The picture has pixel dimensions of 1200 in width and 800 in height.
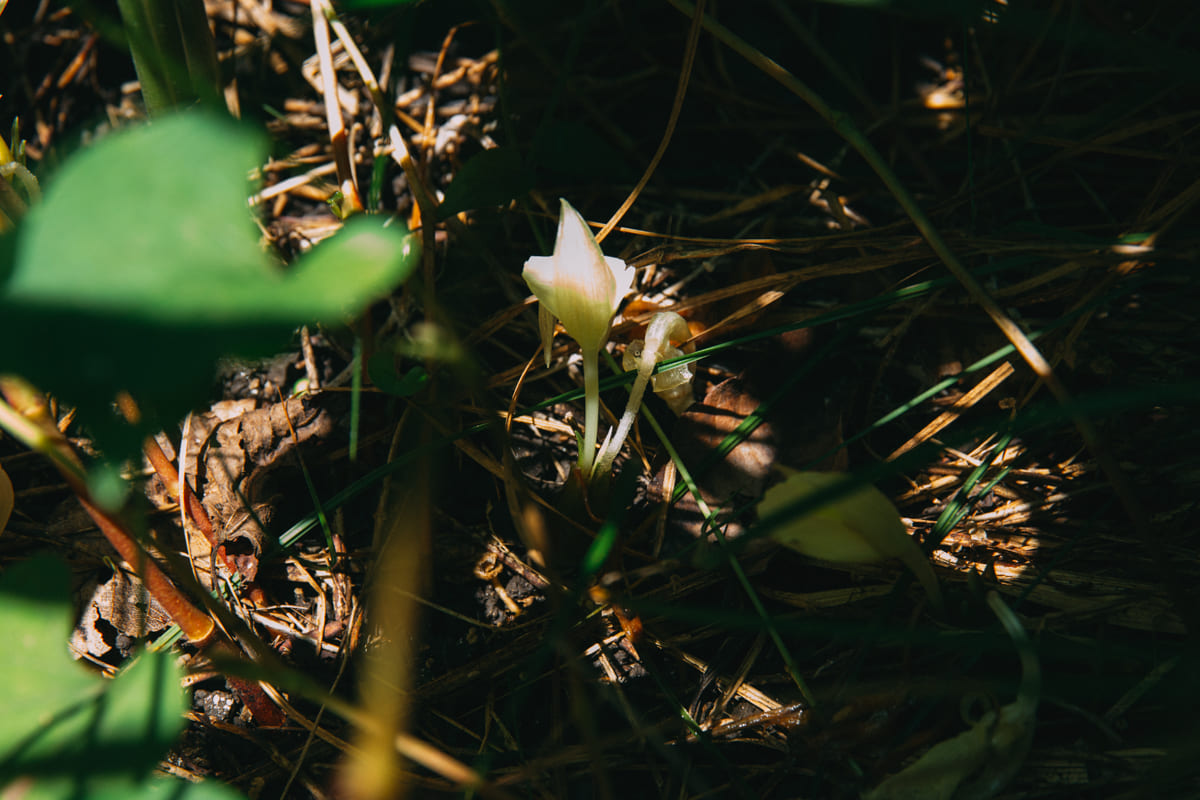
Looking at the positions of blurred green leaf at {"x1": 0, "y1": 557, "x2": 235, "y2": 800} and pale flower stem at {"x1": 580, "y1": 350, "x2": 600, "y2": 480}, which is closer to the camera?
blurred green leaf at {"x1": 0, "y1": 557, "x2": 235, "y2": 800}

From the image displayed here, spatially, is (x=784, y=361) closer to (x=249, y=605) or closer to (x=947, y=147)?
(x=947, y=147)

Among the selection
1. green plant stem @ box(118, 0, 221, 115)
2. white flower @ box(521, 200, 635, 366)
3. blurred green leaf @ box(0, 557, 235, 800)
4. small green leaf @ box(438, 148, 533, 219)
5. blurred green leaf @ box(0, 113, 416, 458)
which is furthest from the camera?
small green leaf @ box(438, 148, 533, 219)

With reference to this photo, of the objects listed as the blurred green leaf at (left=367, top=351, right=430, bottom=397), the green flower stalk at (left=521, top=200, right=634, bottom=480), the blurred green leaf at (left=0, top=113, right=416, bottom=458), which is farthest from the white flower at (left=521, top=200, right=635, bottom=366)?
the blurred green leaf at (left=0, top=113, right=416, bottom=458)

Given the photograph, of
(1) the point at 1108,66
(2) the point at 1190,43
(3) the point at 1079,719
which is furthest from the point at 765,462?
(2) the point at 1190,43

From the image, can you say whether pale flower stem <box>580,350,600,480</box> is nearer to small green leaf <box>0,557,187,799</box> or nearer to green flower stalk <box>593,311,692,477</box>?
green flower stalk <box>593,311,692,477</box>

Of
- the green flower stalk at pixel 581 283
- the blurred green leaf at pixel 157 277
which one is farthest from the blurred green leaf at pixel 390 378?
the blurred green leaf at pixel 157 277

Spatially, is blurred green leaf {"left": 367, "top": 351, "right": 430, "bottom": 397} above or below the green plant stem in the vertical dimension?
below

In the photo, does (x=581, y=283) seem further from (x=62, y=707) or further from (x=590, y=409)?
(x=62, y=707)
